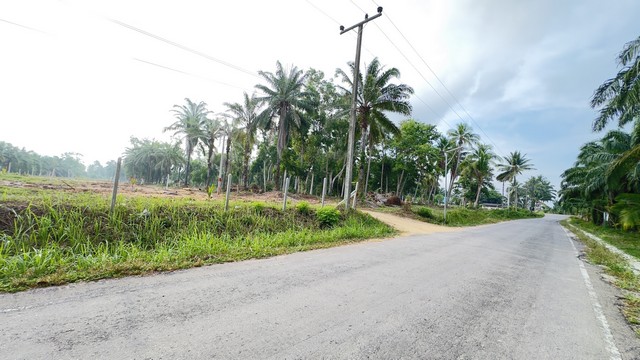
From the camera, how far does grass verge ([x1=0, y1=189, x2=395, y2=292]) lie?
154 inches

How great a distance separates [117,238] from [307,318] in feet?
17.0

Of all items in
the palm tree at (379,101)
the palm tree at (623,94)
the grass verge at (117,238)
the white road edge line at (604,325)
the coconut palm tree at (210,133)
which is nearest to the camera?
the white road edge line at (604,325)

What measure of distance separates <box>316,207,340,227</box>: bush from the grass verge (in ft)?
6.65

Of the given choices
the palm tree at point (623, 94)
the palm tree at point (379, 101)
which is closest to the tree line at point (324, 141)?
the palm tree at point (379, 101)

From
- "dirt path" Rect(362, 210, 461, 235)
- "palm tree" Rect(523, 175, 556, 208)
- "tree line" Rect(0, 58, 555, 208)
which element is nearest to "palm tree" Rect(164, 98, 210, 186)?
"tree line" Rect(0, 58, 555, 208)

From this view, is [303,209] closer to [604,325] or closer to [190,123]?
[604,325]

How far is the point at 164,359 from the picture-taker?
2025mm

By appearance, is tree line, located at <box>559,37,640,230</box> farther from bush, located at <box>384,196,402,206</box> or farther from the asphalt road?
bush, located at <box>384,196,402,206</box>

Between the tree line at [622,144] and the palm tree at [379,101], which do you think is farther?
the palm tree at [379,101]

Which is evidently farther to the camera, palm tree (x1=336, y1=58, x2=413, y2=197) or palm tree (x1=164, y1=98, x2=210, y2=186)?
palm tree (x1=164, y1=98, x2=210, y2=186)

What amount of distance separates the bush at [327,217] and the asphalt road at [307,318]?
20.5 ft

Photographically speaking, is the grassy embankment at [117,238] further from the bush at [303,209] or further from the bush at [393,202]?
the bush at [393,202]

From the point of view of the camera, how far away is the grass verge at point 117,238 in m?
3.90

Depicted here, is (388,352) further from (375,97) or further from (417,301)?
(375,97)
